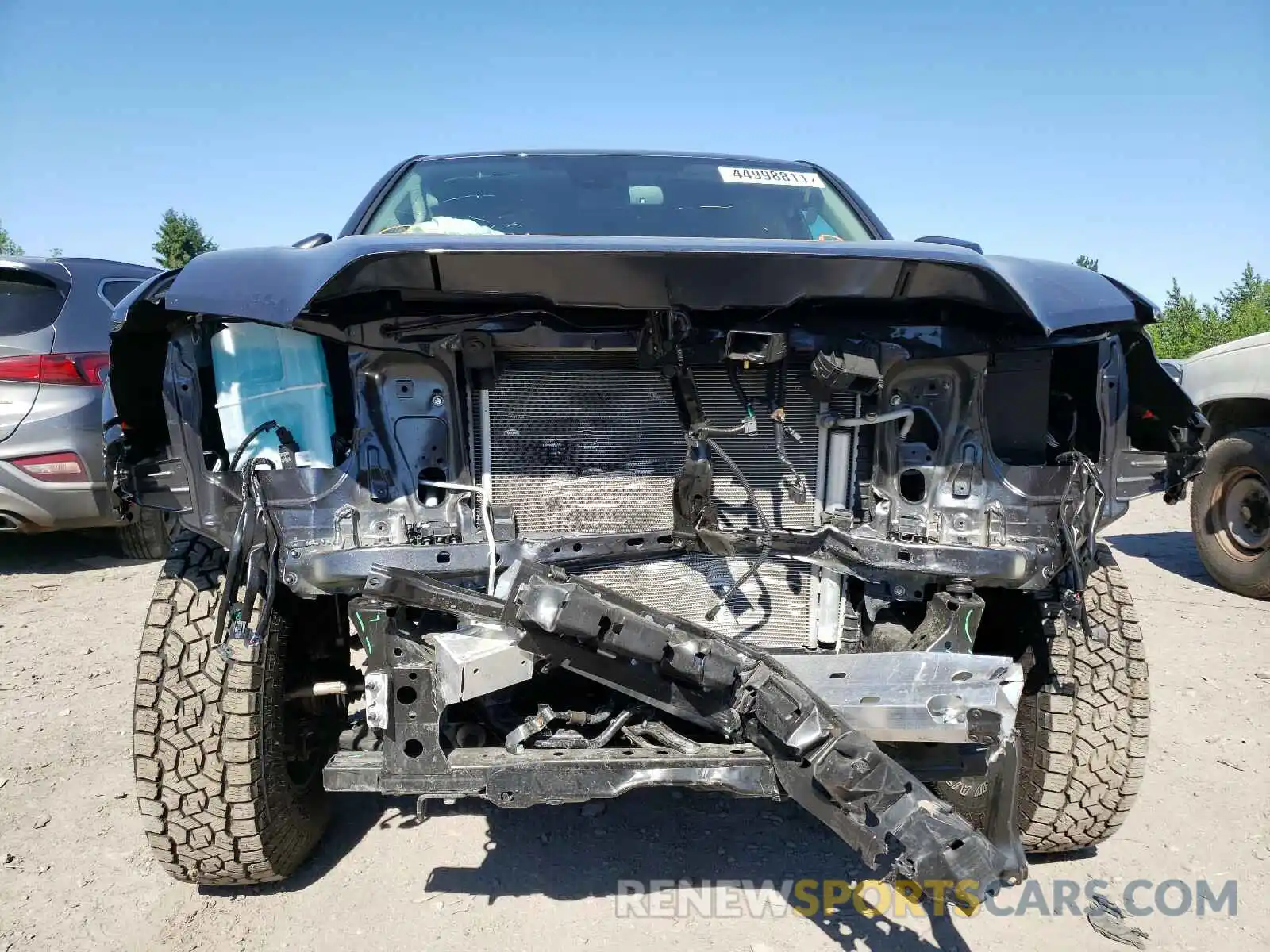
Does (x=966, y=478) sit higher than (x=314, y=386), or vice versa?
(x=314, y=386)

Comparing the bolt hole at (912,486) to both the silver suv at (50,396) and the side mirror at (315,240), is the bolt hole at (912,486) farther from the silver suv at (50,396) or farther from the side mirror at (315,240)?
the silver suv at (50,396)

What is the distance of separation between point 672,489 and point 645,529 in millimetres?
138

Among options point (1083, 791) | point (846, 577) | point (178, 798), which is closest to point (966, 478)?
point (846, 577)

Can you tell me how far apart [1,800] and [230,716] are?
4.63 feet

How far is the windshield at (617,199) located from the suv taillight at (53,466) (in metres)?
3.25

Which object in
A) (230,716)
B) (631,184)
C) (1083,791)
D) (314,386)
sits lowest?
(1083,791)

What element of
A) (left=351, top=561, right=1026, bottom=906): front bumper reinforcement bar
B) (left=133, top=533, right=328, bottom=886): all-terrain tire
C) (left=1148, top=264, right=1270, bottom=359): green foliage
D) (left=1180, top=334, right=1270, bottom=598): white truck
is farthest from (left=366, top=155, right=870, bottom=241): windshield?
(left=1148, top=264, right=1270, bottom=359): green foliage

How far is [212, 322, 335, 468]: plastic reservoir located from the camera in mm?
2047

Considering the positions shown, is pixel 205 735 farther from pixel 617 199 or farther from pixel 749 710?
pixel 617 199

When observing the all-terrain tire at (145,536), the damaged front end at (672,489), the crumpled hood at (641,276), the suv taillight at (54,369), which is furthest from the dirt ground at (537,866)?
the all-terrain tire at (145,536)

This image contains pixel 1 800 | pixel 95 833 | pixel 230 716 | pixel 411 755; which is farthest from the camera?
pixel 1 800

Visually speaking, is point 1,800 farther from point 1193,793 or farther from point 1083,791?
point 1193,793

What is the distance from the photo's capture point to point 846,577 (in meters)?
2.38

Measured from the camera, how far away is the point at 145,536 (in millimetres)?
5984
